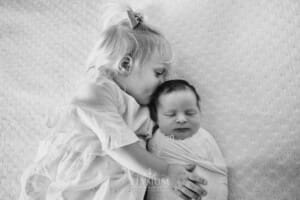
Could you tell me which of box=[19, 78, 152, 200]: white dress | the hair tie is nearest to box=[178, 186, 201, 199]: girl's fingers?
box=[19, 78, 152, 200]: white dress

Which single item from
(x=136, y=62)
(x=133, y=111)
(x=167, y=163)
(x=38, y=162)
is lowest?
(x=38, y=162)

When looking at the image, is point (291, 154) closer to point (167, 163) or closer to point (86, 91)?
point (167, 163)

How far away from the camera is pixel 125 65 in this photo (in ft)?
3.86

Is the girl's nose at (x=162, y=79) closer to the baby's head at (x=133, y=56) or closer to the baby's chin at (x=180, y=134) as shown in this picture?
the baby's head at (x=133, y=56)

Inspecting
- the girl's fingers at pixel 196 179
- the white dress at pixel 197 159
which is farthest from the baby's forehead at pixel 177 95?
the girl's fingers at pixel 196 179

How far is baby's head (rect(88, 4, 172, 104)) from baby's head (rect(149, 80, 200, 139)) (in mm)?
57

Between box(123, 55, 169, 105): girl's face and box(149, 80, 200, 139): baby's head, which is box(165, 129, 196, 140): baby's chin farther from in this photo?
box(123, 55, 169, 105): girl's face

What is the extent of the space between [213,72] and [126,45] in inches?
12.6

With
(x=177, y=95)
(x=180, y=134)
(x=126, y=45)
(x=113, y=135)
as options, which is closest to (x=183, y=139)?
(x=180, y=134)

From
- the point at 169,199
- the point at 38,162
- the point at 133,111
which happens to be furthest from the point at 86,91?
the point at 169,199

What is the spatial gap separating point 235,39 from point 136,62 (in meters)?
0.36

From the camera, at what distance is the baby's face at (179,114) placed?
1134 millimetres

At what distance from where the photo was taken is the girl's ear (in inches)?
45.8

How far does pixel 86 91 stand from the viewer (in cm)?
107
